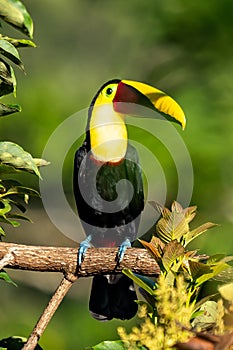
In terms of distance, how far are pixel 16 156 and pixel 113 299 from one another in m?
1.10

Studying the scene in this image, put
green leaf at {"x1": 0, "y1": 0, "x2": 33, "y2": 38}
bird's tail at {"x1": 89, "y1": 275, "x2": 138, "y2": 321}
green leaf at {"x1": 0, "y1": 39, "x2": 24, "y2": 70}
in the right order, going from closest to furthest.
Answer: green leaf at {"x1": 0, "y1": 0, "x2": 33, "y2": 38} < green leaf at {"x1": 0, "y1": 39, "x2": 24, "y2": 70} < bird's tail at {"x1": 89, "y1": 275, "x2": 138, "y2": 321}

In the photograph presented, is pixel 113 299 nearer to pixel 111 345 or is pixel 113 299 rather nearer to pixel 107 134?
pixel 107 134

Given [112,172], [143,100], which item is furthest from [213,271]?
[143,100]

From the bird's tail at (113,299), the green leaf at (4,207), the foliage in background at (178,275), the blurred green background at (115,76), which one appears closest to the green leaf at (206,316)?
the foliage in background at (178,275)

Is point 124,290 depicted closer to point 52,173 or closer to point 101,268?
point 101,268

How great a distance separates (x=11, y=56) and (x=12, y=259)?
17.7 inches

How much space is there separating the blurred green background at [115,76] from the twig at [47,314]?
4.58 ft

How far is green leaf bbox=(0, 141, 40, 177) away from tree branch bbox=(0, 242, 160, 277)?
238 millimetres

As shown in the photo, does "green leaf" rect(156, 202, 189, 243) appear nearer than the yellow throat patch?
Yes

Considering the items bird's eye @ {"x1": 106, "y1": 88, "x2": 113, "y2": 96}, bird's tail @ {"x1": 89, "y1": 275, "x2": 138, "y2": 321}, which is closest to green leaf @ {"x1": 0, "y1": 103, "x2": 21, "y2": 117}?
bird's tail @ {"x1": 89, "y1": 275, "x2": 138, "y2": 321}

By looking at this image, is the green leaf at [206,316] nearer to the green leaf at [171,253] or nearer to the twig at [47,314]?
the green leaf at [171,253]

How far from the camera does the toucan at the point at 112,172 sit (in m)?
2.78

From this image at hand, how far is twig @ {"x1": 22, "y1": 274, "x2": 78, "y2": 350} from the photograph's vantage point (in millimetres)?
1502

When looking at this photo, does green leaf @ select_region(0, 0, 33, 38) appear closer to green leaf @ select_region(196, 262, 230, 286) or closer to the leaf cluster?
the leaf cluster
